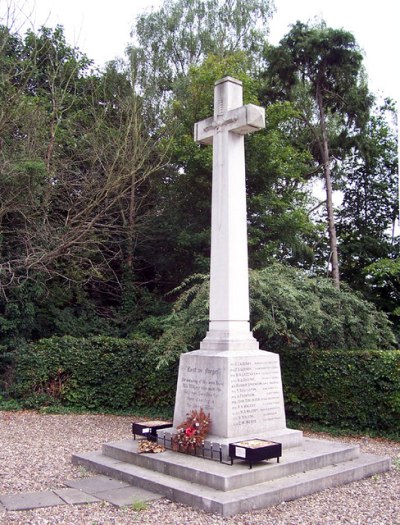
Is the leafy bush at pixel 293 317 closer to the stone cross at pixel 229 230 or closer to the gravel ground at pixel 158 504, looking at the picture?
the gravel ground at pixel 158 504

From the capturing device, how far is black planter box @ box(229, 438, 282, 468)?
5566mm

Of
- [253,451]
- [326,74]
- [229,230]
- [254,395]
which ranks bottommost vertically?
[253,451]

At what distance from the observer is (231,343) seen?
677 cm

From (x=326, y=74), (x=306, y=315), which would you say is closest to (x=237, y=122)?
(x=306, y=315)

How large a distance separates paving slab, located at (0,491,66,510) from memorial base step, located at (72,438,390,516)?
92 centimetres

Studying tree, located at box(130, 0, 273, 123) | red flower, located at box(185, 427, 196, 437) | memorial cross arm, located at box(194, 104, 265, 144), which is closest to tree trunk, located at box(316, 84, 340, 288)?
tree, located at box(130, 0, 273, 123)

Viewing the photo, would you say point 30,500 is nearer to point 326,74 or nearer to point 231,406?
point 231,406

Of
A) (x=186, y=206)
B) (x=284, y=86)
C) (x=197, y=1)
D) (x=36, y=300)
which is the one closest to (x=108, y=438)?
(x=36, y=300)

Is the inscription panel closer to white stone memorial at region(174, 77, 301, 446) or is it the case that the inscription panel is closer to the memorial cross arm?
white stone memorial at region(174, 77, 301, 446)

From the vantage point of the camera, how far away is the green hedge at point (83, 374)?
41.7 ft

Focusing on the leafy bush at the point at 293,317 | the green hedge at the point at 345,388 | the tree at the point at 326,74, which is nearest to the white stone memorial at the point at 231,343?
the leafy bush at the point at 293,317

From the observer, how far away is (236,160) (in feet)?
24.3

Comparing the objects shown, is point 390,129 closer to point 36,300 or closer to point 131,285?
point 131,285

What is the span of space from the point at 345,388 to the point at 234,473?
5.09 metres
